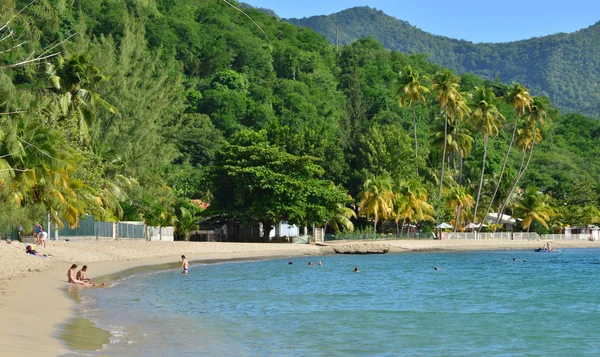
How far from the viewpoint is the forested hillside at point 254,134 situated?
43.8 m

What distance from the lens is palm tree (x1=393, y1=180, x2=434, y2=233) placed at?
77.1m

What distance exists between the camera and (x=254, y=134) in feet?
224

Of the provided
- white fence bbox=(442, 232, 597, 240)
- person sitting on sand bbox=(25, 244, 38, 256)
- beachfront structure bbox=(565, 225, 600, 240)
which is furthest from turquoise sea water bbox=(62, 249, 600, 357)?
beachfront structure bbox=(565, 225, 600, 240)

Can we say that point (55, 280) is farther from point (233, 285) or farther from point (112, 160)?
point (112, 160)

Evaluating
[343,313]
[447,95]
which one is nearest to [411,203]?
[447,95]

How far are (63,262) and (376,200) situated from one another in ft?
137

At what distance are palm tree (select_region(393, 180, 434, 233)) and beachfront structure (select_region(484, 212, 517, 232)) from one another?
16.1 meters

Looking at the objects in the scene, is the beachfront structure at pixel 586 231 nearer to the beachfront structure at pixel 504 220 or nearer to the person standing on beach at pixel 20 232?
the beachfront structure at pixel 504 220

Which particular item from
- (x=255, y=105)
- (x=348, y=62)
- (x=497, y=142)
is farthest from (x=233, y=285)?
(x=348, y=62)

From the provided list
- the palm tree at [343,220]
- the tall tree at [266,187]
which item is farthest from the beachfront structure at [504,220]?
the tall tree at [266,187]

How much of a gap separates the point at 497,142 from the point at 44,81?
8508 cm

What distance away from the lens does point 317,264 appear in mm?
52719

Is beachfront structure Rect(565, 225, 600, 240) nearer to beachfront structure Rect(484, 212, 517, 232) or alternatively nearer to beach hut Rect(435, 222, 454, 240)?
beachfront structure Rect(484, 212, 517, 232)

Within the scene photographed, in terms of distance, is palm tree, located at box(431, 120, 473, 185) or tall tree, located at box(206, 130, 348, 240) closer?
tall tree, located at box(206, 130, 348, 240)
